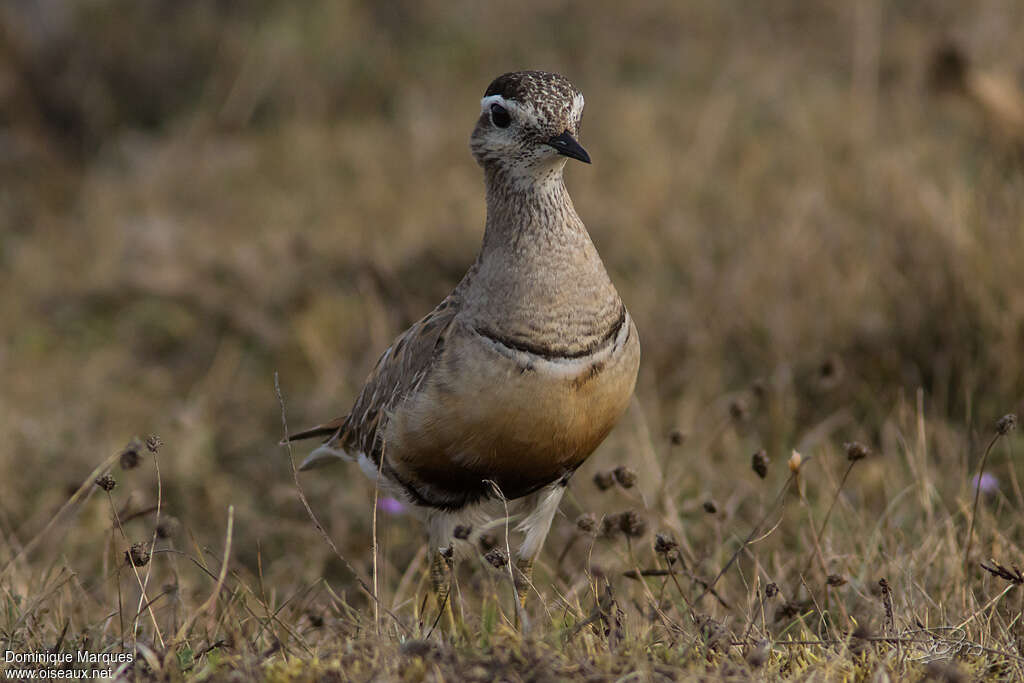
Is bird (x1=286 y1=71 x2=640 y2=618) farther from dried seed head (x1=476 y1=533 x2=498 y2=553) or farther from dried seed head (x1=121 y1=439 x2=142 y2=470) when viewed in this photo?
dried seed head (x1=121 y1=439 x2=142 y2=470)

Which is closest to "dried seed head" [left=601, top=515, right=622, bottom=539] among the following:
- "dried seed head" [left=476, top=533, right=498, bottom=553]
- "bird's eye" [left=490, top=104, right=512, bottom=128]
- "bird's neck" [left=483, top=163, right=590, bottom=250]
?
"dried seed head" [left=476, top=533, right=498, bottom=553]

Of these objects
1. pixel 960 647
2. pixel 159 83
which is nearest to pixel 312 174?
pixel 159 83

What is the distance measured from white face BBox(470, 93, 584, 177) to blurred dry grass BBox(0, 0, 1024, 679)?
1.19 metres

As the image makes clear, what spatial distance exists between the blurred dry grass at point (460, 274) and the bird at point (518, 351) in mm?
446

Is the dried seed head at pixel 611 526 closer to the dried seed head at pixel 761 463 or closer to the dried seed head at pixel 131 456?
the dried seed head at pixel 761 463

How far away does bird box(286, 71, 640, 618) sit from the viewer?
3.45 metres

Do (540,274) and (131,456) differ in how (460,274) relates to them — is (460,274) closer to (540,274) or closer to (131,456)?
(540,274)

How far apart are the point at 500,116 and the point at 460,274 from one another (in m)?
3.45

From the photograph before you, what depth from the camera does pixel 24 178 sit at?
9727 mm

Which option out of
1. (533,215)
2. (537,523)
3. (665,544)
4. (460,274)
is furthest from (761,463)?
(460,274)

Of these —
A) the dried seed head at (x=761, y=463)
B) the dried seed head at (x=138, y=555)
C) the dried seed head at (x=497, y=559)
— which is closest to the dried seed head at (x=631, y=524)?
the dried seed head at (x=761, y=463)

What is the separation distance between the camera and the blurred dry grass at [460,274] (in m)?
3.83

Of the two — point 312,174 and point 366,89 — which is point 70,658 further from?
point 366,89

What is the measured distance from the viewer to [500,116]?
3.74 meters
